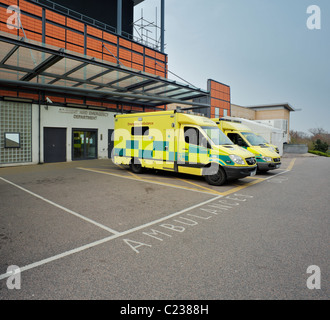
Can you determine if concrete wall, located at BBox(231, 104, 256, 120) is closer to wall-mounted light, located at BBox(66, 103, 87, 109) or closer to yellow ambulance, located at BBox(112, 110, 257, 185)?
wall-mounted light, located at BBox(66, 103, 87, 109)

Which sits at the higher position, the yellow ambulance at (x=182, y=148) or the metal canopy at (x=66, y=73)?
the metal canopy at (x=66, y=73)

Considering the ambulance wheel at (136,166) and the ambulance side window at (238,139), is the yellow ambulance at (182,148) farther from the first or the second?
the ambulance side window at (238,139)

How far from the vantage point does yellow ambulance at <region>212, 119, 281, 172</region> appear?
34.4 feet

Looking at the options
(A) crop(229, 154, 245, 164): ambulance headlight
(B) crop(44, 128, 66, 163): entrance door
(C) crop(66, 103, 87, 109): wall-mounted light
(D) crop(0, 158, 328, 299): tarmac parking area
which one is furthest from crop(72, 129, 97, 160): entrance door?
(A) crop(229, 154, 245, 164): ambulance headlight

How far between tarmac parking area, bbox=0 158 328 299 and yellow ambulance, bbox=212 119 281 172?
2.09 m

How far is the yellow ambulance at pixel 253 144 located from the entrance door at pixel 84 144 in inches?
376

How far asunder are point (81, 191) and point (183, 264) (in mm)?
4881

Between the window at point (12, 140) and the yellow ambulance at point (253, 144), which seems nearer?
the yellow ambulance at point (253, 144)

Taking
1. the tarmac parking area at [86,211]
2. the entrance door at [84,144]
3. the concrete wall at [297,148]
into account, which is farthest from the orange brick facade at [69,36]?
the concrete wall at [297,148]

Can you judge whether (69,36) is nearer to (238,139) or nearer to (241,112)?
(238,139)

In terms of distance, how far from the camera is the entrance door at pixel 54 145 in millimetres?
14391

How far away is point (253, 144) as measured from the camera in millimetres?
10875

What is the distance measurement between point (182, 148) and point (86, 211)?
454 cm
